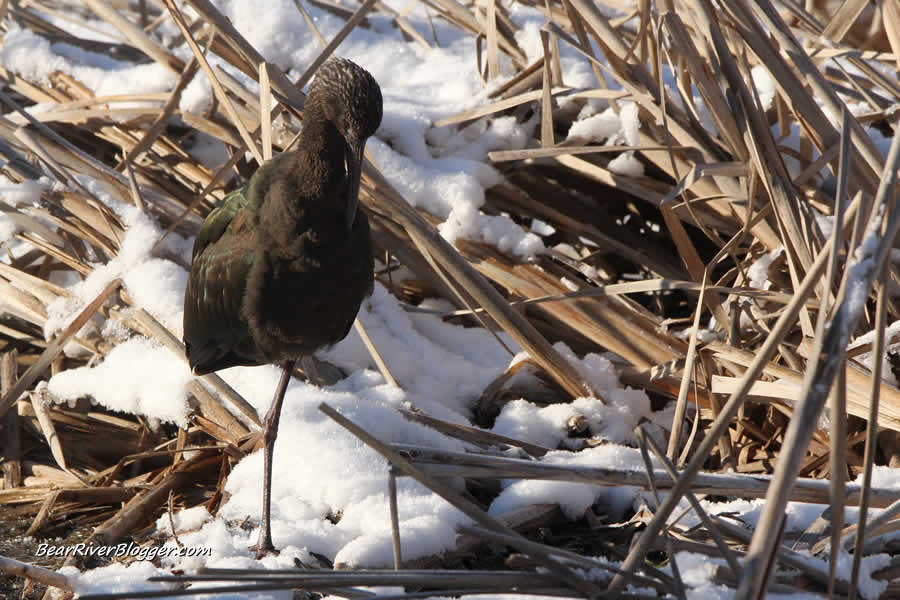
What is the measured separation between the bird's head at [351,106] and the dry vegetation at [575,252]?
0.39m

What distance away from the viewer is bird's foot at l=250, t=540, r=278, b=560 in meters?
2.40

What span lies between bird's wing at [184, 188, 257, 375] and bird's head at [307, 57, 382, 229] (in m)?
0.41

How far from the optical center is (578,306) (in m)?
3.31

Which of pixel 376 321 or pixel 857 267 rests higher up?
pixel 376 321

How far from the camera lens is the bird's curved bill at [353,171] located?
8.53ft

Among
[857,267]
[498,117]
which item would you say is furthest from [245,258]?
[857,267]

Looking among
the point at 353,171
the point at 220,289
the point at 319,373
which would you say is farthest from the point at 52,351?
the point at 353,171

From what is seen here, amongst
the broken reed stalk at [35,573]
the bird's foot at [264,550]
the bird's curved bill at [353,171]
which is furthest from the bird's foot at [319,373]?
the broken reed stalk at [35,573]

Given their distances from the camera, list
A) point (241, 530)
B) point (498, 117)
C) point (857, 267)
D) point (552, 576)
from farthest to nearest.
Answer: point (498, 117) < point (241, 530) < point (552, 576) < point (857, 267)

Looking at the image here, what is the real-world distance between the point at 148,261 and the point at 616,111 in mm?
1877

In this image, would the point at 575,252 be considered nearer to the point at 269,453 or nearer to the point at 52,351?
the point at 269,453

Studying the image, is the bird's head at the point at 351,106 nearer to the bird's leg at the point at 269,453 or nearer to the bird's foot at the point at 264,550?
the bird's leg at the point at 269,453

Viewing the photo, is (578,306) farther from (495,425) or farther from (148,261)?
(148,261)

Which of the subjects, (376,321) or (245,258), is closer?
(245,258)
